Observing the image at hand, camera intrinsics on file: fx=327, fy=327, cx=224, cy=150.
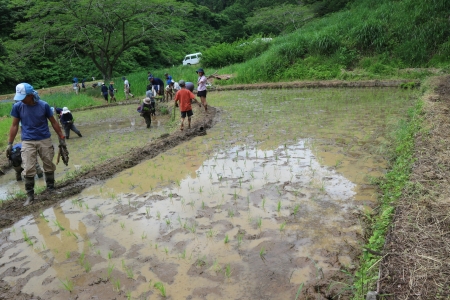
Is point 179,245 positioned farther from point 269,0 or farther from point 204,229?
point 269,0

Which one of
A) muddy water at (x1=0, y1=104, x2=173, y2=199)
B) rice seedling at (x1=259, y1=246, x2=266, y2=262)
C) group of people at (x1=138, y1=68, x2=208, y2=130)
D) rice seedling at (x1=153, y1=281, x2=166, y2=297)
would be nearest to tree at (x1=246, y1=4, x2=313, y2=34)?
group of people at (x1=138, y1=68, x2=208, y2=130)

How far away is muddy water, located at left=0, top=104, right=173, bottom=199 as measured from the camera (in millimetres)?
7061

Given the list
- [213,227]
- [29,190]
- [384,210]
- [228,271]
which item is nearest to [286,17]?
[29,190]

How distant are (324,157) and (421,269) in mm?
3501

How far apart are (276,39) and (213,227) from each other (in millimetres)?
22044

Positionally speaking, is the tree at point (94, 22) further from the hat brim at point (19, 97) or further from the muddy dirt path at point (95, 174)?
the hat brim at point (19, 97)

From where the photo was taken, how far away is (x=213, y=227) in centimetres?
379

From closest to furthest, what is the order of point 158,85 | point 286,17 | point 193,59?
1. point 158,85
2. point 193,59
3. point 286,17

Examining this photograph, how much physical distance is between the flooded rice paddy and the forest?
11.0 meters

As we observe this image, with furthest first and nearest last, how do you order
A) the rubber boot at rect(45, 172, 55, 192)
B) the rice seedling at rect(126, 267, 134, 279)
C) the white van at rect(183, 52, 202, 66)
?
the white van at rect(183, 52, 202, 66)
the rubber boot at rect(45, 172, 55, 192)
the rice seedling at rect(126, 267, 134, 279)

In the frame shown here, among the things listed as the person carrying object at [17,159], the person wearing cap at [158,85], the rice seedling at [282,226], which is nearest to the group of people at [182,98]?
the person wearing cap at [158,85]

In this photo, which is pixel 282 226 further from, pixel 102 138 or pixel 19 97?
pixel 102 138

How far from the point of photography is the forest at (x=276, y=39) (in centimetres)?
1566

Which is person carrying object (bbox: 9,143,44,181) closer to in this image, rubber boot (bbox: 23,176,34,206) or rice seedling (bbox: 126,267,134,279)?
rubber boot (bbox: 23,176,34,206)
